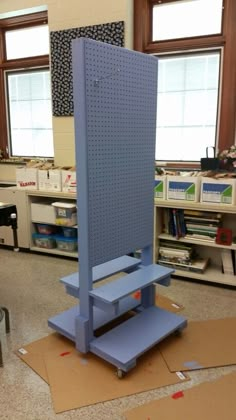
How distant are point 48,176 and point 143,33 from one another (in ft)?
5.94

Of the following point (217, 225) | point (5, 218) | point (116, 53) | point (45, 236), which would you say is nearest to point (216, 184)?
point (217, 225)

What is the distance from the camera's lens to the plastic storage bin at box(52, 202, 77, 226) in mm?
3523

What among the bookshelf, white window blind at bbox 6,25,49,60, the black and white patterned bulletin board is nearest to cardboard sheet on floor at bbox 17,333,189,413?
the bookshelf

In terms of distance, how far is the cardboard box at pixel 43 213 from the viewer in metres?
3.65

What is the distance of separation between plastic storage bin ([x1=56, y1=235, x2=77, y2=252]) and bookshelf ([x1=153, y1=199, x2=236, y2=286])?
94 cm

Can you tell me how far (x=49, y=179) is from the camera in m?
3.65

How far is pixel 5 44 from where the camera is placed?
450 centimetres

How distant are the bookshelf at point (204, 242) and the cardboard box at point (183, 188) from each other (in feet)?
0.17

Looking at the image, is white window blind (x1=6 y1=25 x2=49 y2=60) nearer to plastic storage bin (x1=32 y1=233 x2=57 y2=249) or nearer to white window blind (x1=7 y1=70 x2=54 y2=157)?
white window blind (x1=7 y1=70 x2=54 y2=157)

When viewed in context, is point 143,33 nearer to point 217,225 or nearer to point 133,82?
point 133,82

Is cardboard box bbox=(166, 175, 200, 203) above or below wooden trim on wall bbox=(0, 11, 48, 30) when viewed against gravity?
below

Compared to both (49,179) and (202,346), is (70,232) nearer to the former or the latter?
(49,179)

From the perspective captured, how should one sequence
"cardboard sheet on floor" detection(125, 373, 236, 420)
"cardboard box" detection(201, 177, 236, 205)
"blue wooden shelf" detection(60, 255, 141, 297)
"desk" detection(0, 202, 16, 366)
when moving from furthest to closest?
1. "cardboard box" detection(201, 177, 236, 205)
2. "desk" detection(0, 202, 16, 366)
3. "blue wooden shelf" detection(60, 255, 141, 297)
4. "cardboard sheet on floor" detection(125, 373, 236, 420)

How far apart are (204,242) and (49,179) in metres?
1.75
